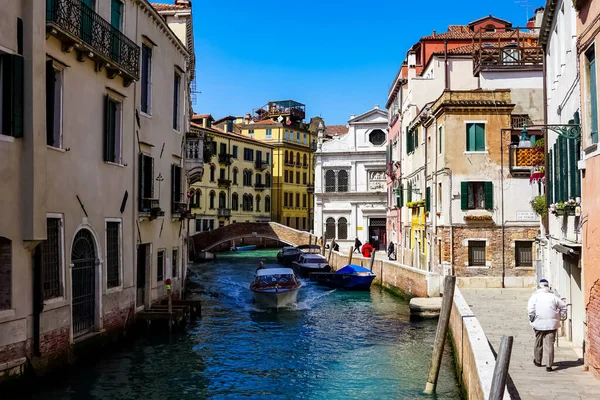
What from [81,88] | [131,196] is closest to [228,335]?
[131,196]

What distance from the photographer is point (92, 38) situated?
36.4 feet

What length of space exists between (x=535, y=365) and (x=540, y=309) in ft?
3.10

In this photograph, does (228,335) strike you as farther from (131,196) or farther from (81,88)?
(81,88)

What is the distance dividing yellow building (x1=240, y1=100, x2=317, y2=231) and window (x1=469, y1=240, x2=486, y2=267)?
35.2m

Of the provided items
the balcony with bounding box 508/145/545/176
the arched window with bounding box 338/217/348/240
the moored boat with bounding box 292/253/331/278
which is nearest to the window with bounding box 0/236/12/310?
the balcony with bounding box 508/145/545/176

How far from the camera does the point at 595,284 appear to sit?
26.0 ft

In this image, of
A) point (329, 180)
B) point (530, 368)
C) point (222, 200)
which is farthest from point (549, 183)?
point (222, 200)

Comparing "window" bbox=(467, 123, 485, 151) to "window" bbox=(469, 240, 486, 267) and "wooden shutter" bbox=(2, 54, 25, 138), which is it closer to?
"window" bbox=(469, 240, 486, 267)

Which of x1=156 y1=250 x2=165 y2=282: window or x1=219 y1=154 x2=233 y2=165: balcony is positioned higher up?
x1=219 y1=154 x2=233 y2=165: balcony

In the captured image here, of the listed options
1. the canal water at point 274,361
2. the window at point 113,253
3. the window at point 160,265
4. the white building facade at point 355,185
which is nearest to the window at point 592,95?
the canal water at point 274,361

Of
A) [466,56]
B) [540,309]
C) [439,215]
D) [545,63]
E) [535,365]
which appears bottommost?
[535,365]

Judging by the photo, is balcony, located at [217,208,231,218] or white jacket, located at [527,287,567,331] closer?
white jacket, located at [527,287,567,331]

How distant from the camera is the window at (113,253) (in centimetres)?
1225

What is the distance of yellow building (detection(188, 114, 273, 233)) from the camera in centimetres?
4566
